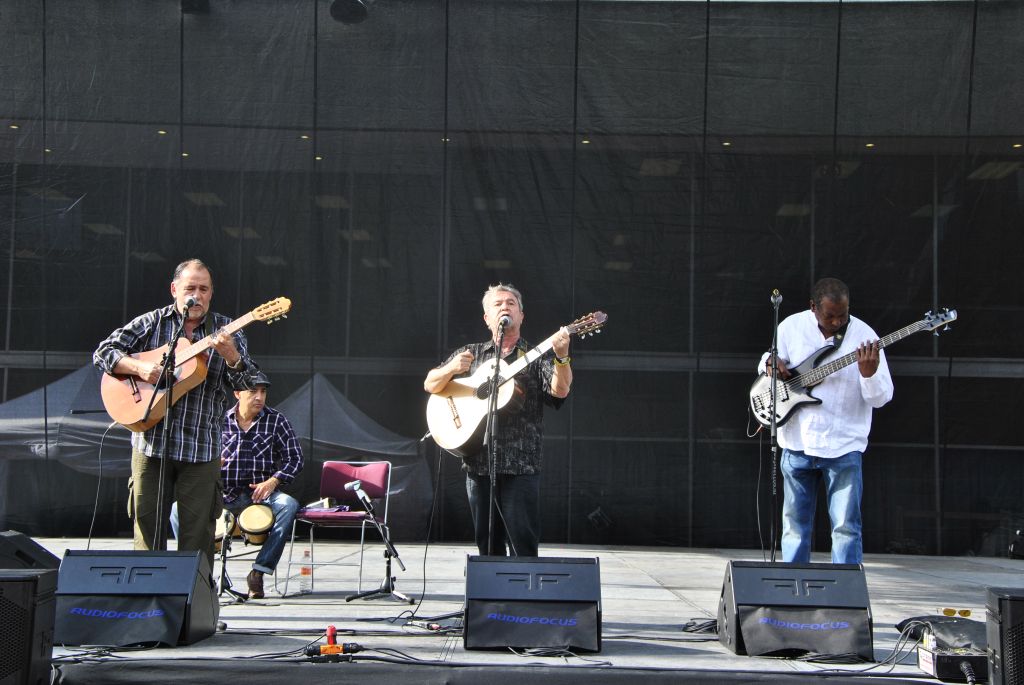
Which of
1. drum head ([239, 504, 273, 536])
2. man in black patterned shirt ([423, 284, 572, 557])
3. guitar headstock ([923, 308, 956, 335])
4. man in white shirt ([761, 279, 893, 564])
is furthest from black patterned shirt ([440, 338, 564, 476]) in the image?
guitar headstock ([923, 308, 956, 335])

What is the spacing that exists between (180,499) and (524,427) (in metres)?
1.57

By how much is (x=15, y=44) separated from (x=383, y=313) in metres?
3.79

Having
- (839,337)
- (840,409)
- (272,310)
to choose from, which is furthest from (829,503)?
(272,310)

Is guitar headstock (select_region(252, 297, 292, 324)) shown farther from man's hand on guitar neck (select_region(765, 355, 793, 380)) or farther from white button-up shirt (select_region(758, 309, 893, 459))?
white button-up shirt (select_region(758, 309, 893, 459))

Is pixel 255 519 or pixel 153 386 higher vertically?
pixel 153 386

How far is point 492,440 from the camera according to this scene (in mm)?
3912

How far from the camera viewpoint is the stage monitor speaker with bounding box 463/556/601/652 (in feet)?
12.0

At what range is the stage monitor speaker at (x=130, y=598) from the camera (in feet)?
11.9

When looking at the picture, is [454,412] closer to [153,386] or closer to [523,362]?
[523,362]

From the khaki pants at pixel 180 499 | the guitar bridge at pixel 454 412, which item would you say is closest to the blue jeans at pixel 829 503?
the guitar bridge at pixel 454 412

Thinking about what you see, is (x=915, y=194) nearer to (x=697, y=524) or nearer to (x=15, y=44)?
(x=697, y=524)

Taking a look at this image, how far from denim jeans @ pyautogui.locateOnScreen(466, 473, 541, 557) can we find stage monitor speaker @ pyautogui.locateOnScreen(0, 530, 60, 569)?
1.75 m

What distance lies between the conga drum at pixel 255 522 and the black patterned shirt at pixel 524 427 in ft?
5.38

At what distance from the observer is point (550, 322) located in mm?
7965
